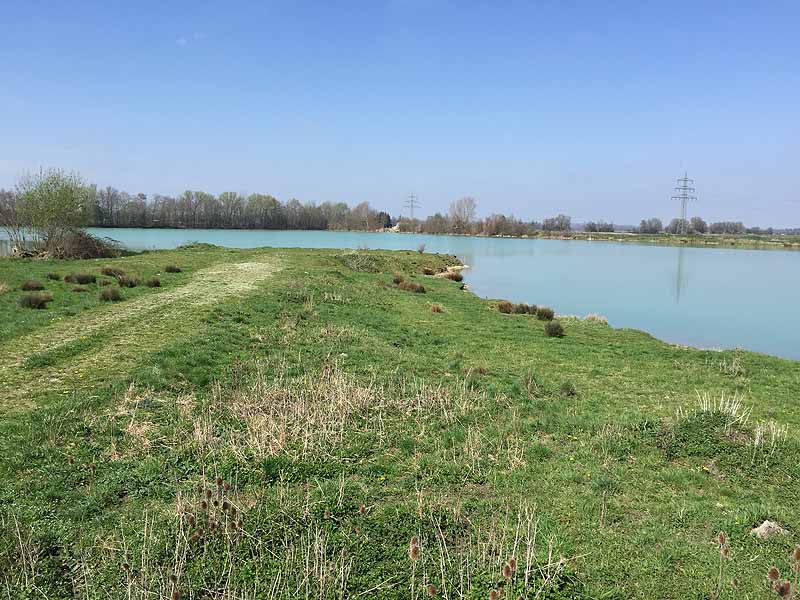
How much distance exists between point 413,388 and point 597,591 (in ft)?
21.6

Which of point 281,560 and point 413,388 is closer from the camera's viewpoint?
point 281,560

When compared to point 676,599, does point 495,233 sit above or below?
above

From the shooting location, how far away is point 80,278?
72.2ft

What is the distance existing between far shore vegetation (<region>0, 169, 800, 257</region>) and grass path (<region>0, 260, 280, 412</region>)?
72.9 ft

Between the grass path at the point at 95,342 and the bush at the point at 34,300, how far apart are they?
7.31 ft

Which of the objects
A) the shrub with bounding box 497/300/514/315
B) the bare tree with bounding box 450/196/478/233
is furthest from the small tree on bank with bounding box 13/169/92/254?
the bare tree with bounding box 450/196/478/233

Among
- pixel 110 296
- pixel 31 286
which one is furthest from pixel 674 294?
pixel 31 286

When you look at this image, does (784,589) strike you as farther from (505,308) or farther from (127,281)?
(505,308)

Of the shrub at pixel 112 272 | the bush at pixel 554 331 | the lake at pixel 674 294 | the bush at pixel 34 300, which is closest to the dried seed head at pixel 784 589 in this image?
the bush at pixel 554 331

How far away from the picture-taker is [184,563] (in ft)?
16.0

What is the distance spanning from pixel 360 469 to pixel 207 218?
143m

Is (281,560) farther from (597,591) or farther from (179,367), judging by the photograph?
(179,367)

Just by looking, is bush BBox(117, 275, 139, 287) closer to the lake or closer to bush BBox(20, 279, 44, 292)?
bush BBox(20, 279, 44, 292)

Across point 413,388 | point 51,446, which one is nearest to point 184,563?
point 51,446
